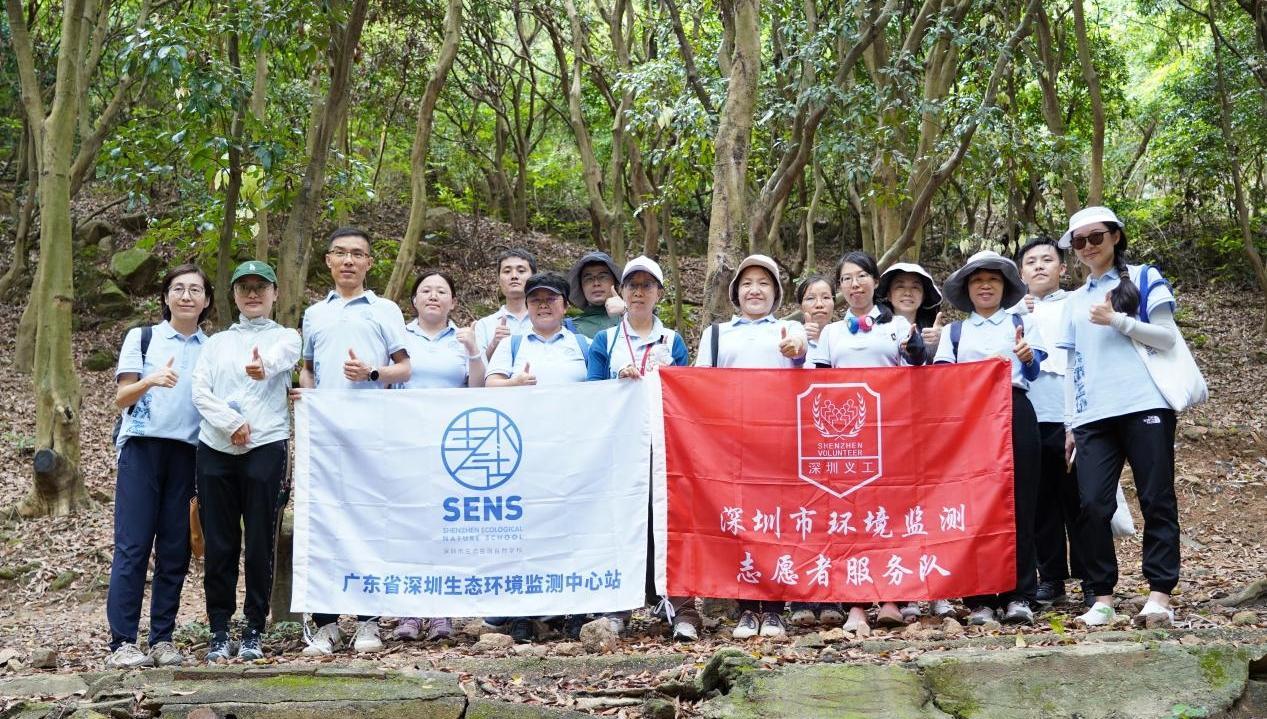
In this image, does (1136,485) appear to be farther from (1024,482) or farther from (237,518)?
(237,518)

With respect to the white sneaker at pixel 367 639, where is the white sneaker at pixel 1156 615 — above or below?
above

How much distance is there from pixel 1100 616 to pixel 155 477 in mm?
4797

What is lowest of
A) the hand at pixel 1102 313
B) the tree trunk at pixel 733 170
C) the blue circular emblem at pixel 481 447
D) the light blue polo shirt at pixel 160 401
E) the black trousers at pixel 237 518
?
the black trousers at pixel 237 518

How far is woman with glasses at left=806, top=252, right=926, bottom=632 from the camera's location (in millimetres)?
6234

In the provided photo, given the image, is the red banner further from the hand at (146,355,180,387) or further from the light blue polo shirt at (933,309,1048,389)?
the hand at (146,355,180,387)

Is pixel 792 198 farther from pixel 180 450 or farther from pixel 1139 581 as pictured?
pixel 180 450

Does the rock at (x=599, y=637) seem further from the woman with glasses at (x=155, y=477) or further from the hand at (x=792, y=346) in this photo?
the woman with glasses at (x=155, y=477)

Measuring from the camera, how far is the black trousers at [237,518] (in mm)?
5887

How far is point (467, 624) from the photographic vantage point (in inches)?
258

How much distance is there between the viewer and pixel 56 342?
10.4 meters

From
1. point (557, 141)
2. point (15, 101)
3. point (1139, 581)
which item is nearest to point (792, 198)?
point (557, 141)

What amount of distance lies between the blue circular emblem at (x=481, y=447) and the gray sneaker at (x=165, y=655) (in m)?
1.62

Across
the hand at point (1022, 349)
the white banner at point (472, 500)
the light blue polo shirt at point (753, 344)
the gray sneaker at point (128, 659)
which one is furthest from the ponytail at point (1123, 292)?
the gray sneaker at point (128, 659)

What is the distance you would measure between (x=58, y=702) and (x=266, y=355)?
1881mm
